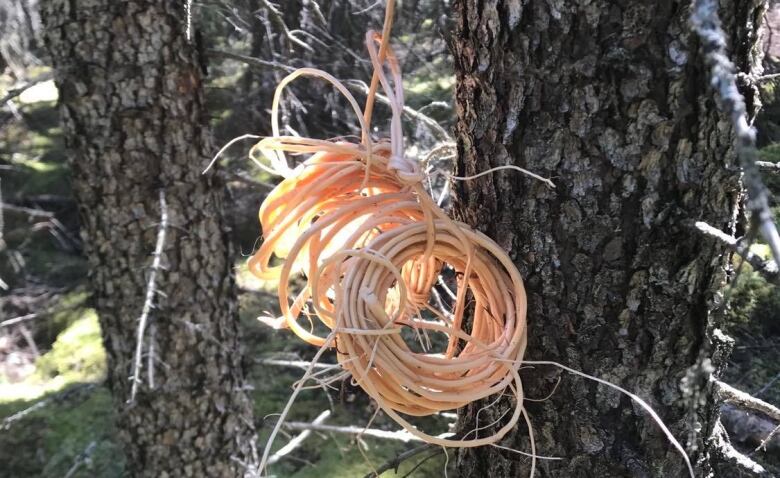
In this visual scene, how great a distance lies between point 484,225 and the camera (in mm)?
958

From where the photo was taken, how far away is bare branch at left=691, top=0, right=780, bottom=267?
38 centimetres

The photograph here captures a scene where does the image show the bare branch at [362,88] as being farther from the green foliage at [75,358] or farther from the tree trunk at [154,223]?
the green foliage at [75,358]

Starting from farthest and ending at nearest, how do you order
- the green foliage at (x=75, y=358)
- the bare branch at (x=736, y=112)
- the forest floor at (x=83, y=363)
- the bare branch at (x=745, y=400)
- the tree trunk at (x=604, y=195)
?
the green foliage at (x=75, y=358) < the forest floor at (x=83, y=363) < the bare branch at (x=745, y=400) < the tree trunk at (x=604, y=195) < the bare branch at (x=736, y=112)

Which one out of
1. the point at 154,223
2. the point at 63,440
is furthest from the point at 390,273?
the point at 63,440

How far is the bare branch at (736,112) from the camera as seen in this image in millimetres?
382

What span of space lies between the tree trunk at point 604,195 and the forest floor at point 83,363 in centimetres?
93

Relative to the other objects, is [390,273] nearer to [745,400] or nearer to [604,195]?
[604,195]

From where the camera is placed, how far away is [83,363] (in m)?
4.04

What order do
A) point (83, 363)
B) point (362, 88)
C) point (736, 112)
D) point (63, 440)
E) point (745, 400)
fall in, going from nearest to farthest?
1. point (736, 112)
2. point (745, 400)
3. point (362, 88)
4. point (63, 440)
5. point (83, 363)

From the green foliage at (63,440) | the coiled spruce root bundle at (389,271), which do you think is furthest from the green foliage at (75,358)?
the coiled spruce root bundle at (389,271)

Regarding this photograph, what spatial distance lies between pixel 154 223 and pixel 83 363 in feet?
8.67

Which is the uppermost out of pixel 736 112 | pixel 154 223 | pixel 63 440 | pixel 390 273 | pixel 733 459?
pixel 736 112

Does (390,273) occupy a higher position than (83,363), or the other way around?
(390,273)

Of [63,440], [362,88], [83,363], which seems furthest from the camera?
[83,363]
